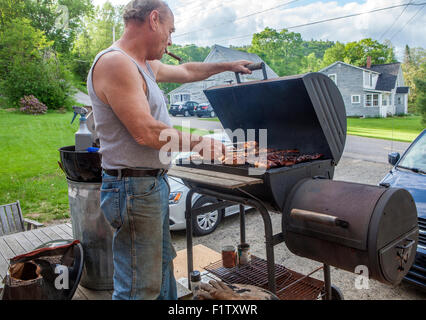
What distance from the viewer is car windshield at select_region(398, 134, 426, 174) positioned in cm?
364

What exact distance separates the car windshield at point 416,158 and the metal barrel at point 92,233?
364 cm

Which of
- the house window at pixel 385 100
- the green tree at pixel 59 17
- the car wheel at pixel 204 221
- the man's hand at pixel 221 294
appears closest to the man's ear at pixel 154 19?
the man's hand at pixel 221 294

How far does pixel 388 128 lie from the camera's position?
16656mm

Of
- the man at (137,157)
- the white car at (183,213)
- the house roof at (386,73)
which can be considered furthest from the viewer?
the house roof at (386,73)

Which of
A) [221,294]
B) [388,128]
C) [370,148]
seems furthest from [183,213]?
[388,128]

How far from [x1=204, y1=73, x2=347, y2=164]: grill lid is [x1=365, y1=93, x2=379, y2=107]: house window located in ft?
62.0

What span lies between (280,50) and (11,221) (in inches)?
643

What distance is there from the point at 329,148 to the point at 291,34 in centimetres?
1680

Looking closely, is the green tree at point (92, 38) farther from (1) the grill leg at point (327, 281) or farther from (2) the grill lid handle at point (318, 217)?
(2) the grill lid handle at point (318, 217)

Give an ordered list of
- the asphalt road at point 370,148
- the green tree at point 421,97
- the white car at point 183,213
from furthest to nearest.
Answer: the green tree at point 421,97
the asphalt road at point 370,148
the white car at point 183,213

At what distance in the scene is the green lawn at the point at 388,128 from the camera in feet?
47.4

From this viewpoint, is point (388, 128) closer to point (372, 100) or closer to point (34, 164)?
Answer: point (372, 100)
